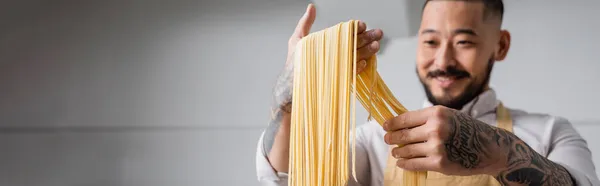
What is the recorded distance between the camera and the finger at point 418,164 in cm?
100

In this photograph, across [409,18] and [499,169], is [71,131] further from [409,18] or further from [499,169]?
[499,169]

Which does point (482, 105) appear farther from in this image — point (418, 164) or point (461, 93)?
point (418, 164)

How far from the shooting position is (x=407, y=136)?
1014 millimetres

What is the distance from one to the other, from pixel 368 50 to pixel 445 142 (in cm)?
19

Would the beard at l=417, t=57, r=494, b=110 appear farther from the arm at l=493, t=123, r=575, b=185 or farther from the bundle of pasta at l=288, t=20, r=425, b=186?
the bundle of pasta at l=288, t=20, r=425, b=186

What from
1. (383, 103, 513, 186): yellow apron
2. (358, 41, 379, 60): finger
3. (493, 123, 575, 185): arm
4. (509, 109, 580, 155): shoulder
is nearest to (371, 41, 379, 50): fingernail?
(358, 41, 379, 60): finger

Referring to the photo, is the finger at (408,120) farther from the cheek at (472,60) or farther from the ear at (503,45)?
the ear at (503,45)

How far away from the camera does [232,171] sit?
1.97m

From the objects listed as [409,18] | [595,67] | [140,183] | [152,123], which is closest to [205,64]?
[152,123]

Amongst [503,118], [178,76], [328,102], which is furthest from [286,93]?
[178,76]

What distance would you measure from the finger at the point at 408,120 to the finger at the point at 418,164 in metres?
0.05

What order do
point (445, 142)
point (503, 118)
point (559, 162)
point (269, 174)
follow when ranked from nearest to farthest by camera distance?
point (445, 142) < point (269, 174) < point (559, 162) < point (503, 118)

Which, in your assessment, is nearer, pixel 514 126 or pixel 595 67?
pixel 514 126

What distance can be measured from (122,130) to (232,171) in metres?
0.41
